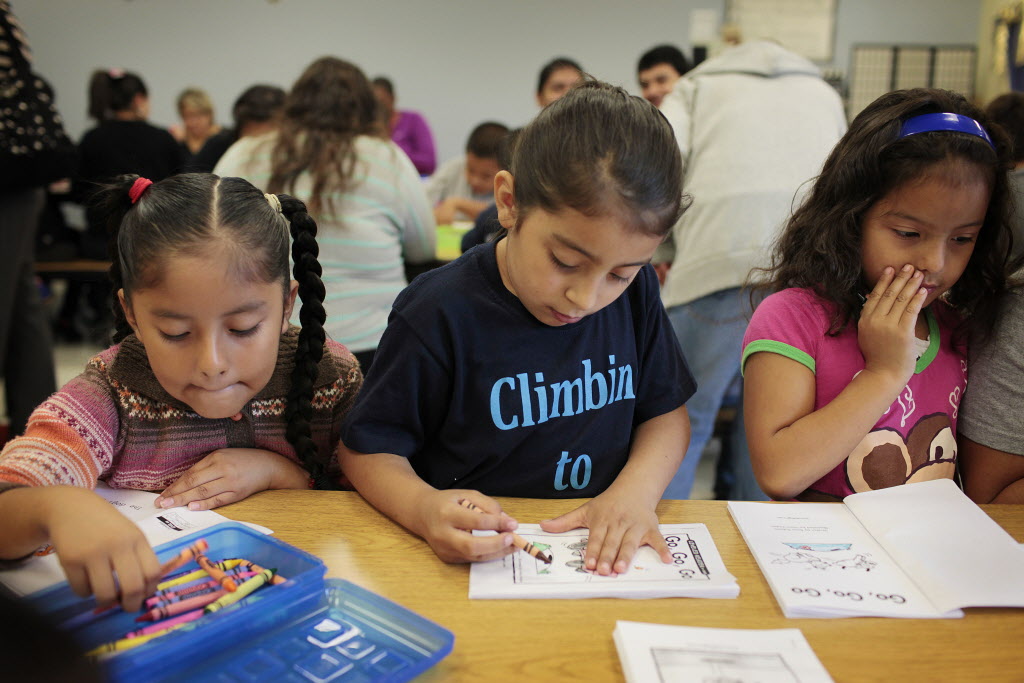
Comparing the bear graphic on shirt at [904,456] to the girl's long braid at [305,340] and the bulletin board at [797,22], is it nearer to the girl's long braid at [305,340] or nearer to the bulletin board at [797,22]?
the girl's long braid at [305,340]

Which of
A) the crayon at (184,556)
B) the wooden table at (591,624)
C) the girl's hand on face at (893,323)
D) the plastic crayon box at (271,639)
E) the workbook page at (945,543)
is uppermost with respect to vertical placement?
the girl's hand on face at (893,323)

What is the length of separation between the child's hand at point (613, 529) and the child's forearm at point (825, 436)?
28 cm

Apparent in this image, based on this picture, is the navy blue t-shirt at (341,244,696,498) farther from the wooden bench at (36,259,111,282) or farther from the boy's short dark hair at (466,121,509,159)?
the wooden bench at (36,259,111,282)

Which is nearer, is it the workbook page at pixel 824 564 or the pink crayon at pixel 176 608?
the pink crayon at pixel 176 608

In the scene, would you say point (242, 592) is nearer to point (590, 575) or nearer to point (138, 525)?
point (138, 525)

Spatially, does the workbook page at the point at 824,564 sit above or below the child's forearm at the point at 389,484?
below

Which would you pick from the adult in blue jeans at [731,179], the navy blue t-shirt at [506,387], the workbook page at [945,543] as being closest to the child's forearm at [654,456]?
the navy blue t-shirt at [506,387]

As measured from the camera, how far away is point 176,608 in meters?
0.78

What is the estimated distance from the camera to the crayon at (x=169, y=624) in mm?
732

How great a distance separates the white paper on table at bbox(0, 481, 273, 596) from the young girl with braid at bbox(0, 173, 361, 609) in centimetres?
2

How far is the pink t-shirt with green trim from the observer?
1300 millimetres

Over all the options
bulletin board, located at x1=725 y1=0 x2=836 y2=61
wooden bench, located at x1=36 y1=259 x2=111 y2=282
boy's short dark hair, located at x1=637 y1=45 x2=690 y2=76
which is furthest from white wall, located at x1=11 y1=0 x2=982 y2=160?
boy's short dark hair, located at x1=637 y1=45 x2=690 y2=76

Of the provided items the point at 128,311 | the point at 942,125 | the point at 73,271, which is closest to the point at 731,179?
the point at 942,125

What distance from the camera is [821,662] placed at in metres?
0.78
